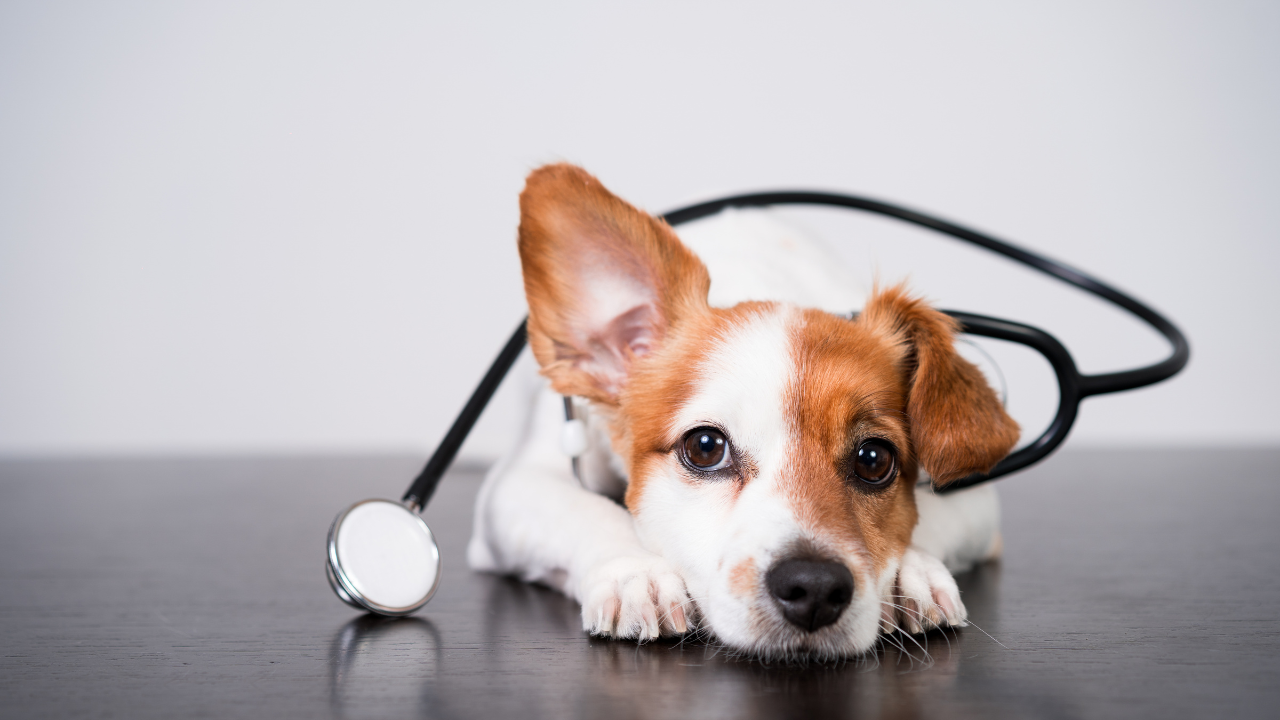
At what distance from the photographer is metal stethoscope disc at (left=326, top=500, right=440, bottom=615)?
1.49 meters

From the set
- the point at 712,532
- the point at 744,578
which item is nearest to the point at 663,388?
the point at 712,532

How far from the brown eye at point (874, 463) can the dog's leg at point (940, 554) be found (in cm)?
14

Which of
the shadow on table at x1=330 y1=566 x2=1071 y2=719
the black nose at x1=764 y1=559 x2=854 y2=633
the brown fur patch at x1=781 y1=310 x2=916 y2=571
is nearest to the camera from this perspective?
the shadow on table at x1=330 y1=566 x2=1071 y2=719

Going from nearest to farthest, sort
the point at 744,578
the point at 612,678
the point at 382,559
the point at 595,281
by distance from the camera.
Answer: the point at 612,678 < the point at 744,578 < the point at 382,559 < the point at 595,281

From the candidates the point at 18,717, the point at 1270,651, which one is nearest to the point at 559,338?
the point at 18,717

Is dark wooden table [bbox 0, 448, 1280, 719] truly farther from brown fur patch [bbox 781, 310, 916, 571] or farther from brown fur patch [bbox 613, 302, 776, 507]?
brown fur patch [bbox 613, 302, 776, 507]

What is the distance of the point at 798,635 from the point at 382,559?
0.73 m

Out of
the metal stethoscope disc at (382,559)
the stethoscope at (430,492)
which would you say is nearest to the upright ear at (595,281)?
the stethoscope at (430,492)

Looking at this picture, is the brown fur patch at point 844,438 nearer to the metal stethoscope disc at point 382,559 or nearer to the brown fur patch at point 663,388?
the brown fur patch at point 663,388

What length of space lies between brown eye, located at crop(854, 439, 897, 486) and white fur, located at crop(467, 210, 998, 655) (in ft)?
0.43

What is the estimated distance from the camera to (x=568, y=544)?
1.64m

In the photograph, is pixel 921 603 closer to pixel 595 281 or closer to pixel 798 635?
pixel 798 635

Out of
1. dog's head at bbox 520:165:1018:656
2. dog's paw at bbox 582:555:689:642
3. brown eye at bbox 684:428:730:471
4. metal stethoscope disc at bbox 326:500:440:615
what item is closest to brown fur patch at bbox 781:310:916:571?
dog's head at bbox 520:165:1018:656

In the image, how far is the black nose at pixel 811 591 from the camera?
1209 mm
